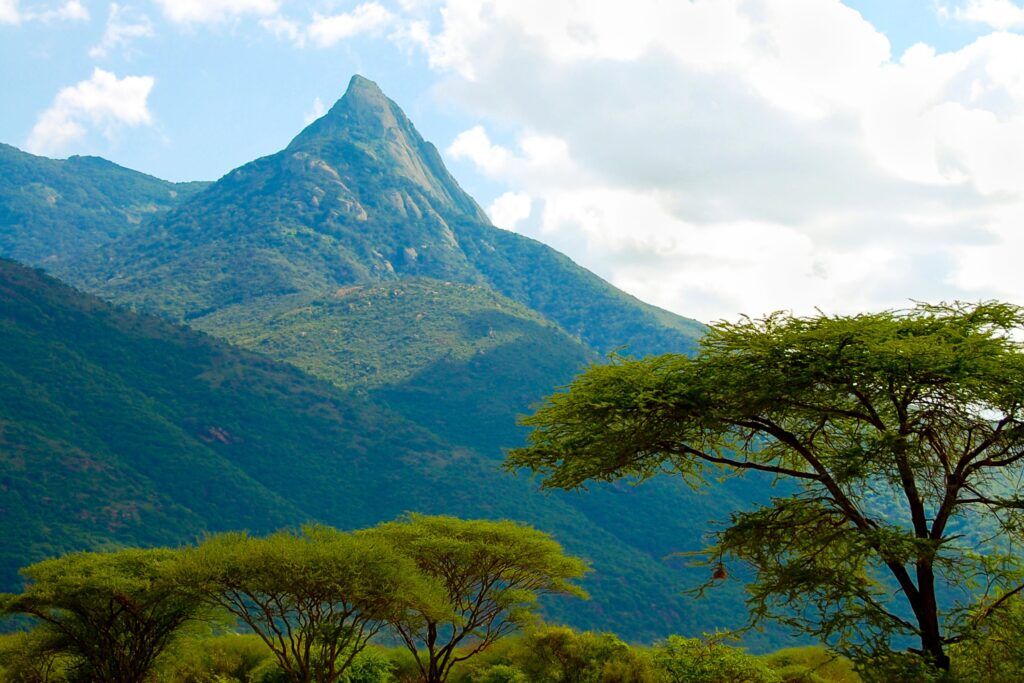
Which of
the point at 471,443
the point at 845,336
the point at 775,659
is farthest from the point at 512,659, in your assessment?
the point at 471,443

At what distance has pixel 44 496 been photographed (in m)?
88.0

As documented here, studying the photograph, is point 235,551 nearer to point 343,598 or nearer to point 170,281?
point 343,598

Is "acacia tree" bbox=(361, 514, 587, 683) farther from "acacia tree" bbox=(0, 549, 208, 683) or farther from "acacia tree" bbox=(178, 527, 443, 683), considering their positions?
"acacia tree" bbox=(0, 549, 208, 683)

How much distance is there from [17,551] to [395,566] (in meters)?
74.9

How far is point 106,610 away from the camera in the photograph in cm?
2211

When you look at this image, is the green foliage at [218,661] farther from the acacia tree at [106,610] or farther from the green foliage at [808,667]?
the green foliage at [808,667]

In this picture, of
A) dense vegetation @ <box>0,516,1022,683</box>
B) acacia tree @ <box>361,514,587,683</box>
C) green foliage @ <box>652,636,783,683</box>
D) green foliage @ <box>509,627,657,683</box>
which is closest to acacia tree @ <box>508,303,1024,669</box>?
dense vegetation @ <box>0,516,1022,683</box>

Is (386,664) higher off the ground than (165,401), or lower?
lower

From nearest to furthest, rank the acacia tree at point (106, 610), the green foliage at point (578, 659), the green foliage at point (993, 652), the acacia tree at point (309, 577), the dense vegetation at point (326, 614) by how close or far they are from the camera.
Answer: the green foliage at point (993, 652), the acacia tree at point (309, 577), the dense vegetation at point (326, 614), the acacia tree at point (106, 610), the green foliage at point (578, 659)

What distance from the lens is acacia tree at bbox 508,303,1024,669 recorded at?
46.6 ft

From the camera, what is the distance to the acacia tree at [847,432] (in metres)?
14.2

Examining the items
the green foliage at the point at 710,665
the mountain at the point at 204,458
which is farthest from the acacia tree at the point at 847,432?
the mountain at the point at 204,458

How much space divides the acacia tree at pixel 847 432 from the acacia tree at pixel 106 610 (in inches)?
433

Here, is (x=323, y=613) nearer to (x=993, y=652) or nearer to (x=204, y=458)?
(x=993, y=652)
